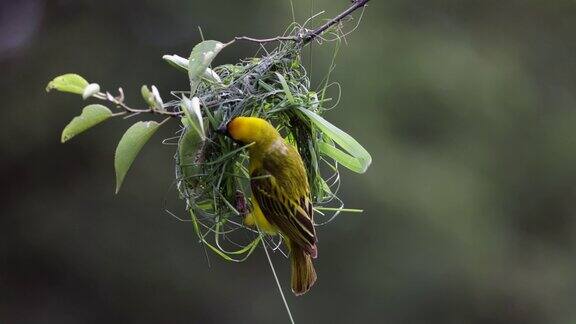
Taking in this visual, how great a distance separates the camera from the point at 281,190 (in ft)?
7.50

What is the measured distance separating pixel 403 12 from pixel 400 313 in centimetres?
202

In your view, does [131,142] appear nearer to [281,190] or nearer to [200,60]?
[200,60]

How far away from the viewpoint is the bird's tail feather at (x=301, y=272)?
7.75 ft

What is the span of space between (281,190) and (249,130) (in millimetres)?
193

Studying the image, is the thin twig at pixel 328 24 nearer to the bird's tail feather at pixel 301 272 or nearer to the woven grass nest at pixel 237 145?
the woven grass nest at pixel 237 145

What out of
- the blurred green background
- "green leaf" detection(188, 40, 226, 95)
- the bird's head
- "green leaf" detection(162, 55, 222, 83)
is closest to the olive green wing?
the bird's head

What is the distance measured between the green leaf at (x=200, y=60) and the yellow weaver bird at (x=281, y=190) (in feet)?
0.77

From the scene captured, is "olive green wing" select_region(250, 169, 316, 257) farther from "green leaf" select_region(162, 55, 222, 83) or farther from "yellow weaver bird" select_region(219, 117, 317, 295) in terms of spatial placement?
"green leaf" select_region(162, 55, 222, 83)

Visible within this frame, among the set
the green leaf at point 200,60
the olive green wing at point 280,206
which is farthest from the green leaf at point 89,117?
the olive green wing at point 280,206

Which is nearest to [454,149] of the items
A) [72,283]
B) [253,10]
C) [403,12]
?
[403,12]

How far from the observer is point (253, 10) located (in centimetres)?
599

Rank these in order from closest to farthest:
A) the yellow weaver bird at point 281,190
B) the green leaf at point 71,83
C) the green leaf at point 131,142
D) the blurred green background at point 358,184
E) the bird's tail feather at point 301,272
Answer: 1. the green leaf at point 71,83
2. the green leaf at point 131,142
3. the yellow weaver bird at point 281,190
4. the bird's tail feather at point 301,272
5. the blurred green background at point 358,184

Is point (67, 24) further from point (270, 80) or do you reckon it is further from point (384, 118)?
point (270, 80)

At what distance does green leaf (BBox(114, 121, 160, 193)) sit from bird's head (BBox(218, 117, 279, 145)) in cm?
28
